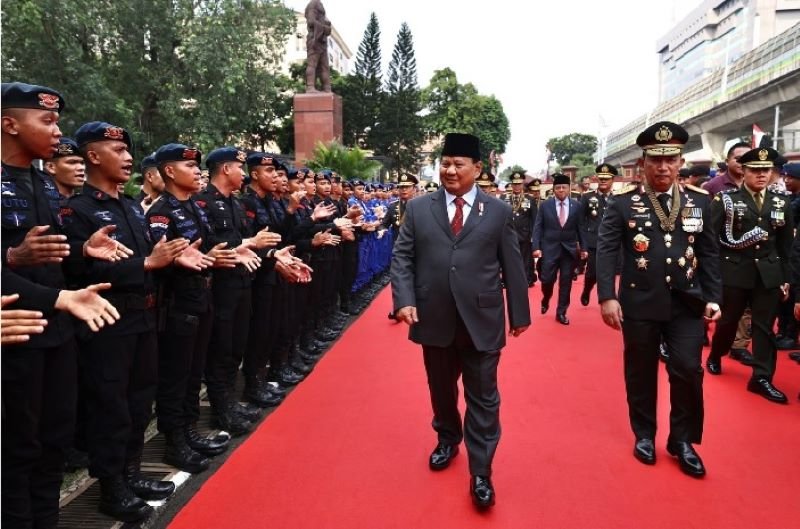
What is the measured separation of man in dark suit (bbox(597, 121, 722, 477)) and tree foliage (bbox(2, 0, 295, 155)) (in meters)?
15.7

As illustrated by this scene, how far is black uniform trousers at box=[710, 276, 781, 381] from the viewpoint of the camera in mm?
4336

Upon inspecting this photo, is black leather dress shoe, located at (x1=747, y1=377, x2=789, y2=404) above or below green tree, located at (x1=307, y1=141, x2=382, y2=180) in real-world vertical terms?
below

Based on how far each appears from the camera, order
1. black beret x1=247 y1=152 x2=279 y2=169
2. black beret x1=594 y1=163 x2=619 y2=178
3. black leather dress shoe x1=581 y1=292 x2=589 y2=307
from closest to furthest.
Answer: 1. black beret x1=247 y1=152 x2=279 y2=169
2. black leather dress shoe x1=581 y1=292 x2=589 y2=307
3. black beret x1=594 y1=163 x2=619 y2=178

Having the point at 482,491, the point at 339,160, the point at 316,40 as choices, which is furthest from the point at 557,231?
the point at 316,40

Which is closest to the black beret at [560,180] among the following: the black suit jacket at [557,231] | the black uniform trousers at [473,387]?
the black suit jacket at [557,231]

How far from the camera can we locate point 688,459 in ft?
10.4

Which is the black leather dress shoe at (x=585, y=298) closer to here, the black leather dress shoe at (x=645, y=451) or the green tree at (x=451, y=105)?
the black leather dress shoe at (x=645, y=451)

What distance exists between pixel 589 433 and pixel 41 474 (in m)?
2.99

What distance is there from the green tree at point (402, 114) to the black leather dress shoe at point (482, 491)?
34.8 m

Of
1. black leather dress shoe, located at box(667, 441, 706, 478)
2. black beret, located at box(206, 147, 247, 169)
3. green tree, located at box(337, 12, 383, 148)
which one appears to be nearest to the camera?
black leather dress shoe, located at box(667, 441, 706, 478)

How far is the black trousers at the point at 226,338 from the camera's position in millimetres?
3652

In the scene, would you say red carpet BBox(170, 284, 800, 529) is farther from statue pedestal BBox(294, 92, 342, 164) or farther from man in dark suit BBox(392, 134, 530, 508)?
statue pedestal BBox(294, 92, 342, 164)

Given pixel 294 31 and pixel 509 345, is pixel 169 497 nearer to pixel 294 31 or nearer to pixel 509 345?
pixel 509 345

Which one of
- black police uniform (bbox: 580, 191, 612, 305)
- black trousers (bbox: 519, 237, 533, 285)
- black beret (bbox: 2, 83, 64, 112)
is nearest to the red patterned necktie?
black beret (bbox: 2, 83, 64, 112)
